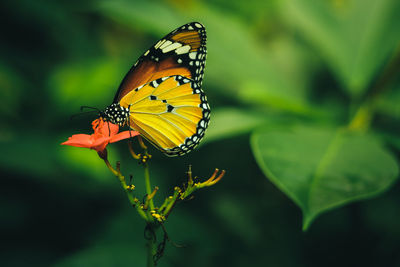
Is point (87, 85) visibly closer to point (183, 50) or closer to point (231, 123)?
point (183, 50)

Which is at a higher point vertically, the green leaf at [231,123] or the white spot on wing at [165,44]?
the white spot on wing at [165,44]

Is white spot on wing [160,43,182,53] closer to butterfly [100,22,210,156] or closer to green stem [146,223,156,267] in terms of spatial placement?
butterfly [100,22,210,156]

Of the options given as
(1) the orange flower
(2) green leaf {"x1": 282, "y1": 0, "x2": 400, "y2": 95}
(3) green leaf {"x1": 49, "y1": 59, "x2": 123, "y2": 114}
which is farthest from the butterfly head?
(2) green leaf {"x1": 282, "y1": 0, "x2": 400, "y2": 95}

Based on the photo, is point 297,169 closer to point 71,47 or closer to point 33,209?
point 33,209

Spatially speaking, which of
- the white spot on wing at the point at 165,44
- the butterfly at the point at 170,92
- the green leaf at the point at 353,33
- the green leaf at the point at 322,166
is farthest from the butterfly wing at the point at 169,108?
the green leaf at the point at 353,33

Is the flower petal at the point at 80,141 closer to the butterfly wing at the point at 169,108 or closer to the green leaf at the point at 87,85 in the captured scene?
the butterfly wing at the point at 169,108
